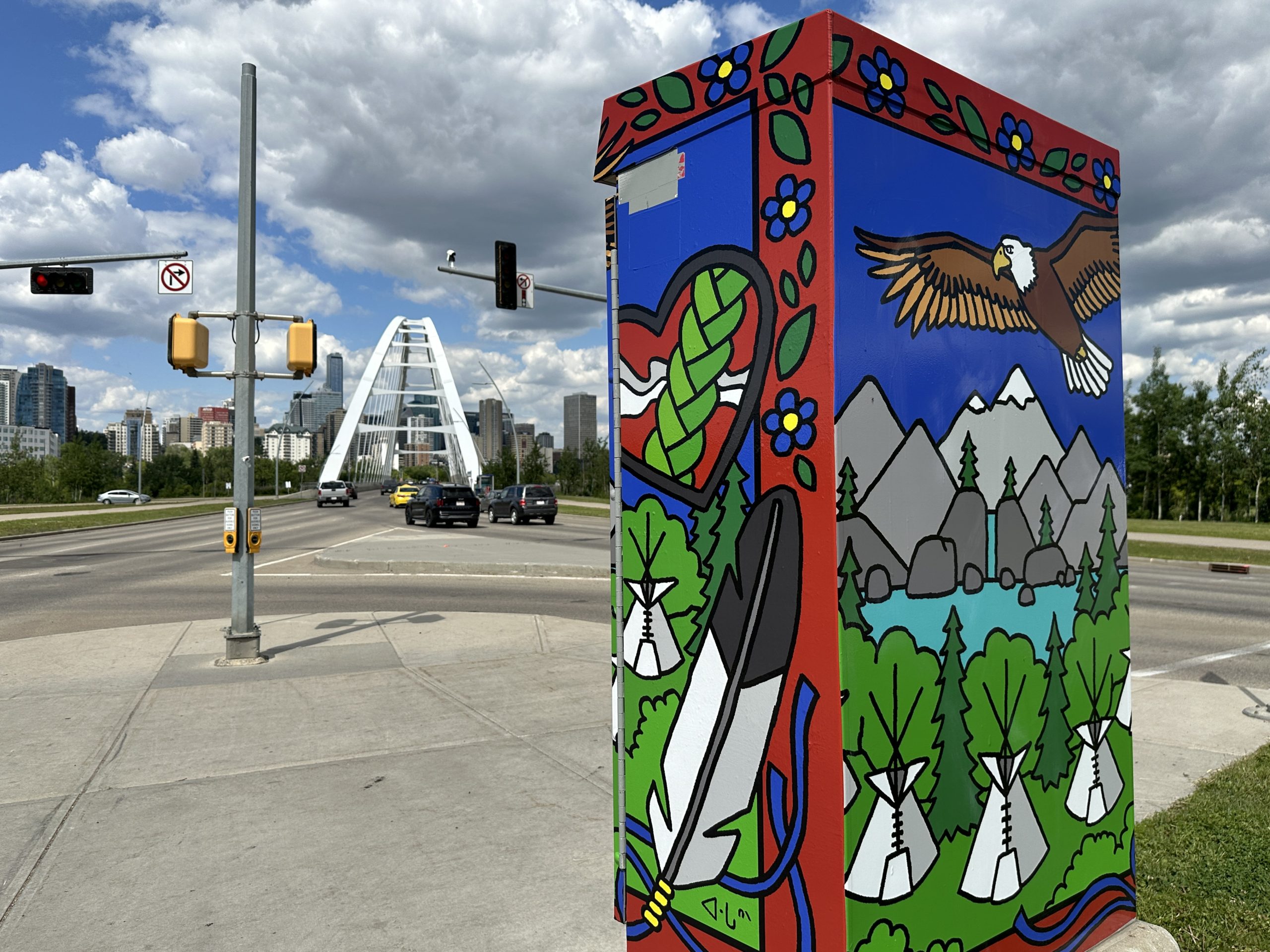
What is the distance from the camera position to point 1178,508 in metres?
59.2

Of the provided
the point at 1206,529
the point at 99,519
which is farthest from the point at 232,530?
the point at 99,519

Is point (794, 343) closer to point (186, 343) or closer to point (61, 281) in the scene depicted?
point (186, 343)

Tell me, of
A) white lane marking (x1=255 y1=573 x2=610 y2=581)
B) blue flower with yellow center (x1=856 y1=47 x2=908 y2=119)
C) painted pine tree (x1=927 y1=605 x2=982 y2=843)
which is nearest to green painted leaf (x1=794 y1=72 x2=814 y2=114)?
blue flower with yellow center (x1=856 y1=47 x2=908 y2=119)

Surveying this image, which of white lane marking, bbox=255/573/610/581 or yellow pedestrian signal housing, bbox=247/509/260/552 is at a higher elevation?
yellow pedestrian signal housing, bbox=247/509/260/552

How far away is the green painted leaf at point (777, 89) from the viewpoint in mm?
1930

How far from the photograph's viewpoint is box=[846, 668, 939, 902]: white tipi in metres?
1.87

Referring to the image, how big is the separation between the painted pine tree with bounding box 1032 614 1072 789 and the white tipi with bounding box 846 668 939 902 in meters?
0.55

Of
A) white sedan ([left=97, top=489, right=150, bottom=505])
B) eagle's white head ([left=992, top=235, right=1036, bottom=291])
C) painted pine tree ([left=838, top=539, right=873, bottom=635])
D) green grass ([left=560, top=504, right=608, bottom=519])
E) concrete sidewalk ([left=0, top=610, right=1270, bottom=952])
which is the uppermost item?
eagle's white head ([left=992, top=235, right=1036, bottom=291])

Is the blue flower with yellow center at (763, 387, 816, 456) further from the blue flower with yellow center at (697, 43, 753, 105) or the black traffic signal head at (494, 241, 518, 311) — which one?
the black traffic signal head at (494, 241, 518, 311)

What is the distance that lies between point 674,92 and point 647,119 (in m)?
0.11

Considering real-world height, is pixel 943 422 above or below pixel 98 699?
above

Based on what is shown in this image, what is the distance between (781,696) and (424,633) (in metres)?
8.61

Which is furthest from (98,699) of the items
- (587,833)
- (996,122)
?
(996,122)

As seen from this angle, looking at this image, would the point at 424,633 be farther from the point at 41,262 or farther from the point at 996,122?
the point at 41,262
